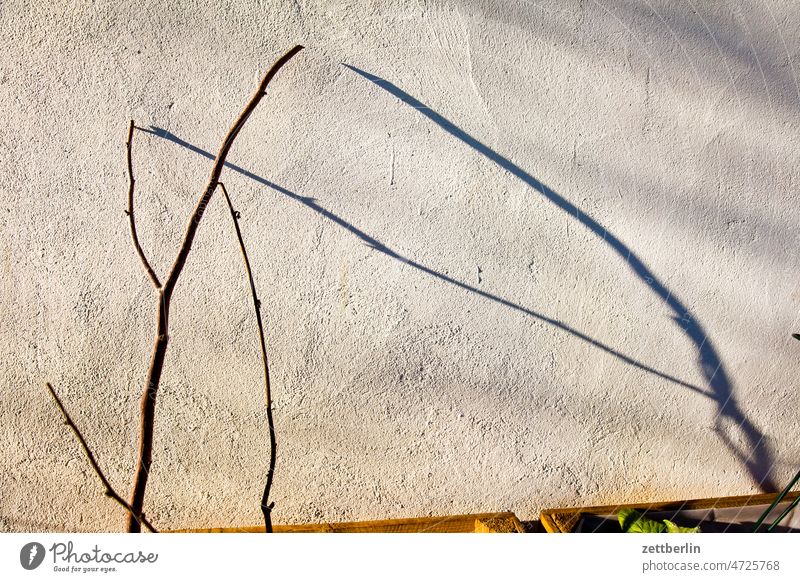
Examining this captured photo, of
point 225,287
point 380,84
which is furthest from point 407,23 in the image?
point 225,287

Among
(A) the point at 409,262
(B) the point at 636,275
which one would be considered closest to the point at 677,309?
(B) the point at 636,275

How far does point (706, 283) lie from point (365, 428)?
3.37 feet

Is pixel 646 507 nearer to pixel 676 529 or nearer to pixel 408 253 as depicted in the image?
pixel 676 529

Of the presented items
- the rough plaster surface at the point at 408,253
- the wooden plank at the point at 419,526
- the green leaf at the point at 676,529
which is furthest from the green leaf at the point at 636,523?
the wooden plank at the point at 419,526

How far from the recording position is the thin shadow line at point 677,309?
183 centimetres

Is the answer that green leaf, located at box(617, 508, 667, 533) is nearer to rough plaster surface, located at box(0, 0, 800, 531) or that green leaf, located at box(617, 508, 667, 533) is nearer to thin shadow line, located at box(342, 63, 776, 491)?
rough plaster surface, located at box(0, 0, 800, 531)

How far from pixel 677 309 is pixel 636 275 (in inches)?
6.1

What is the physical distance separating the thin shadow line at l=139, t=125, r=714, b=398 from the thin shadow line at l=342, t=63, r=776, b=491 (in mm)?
65

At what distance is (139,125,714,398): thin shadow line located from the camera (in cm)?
182

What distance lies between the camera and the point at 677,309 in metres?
1.94

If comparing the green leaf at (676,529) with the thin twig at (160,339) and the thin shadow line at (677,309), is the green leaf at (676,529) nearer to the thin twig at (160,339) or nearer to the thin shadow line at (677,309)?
the thin shadow line at (677,309)

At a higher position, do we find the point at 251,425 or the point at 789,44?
the point at 789,44

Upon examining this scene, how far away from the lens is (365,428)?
1945mm

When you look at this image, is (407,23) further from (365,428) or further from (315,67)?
(365,428)
